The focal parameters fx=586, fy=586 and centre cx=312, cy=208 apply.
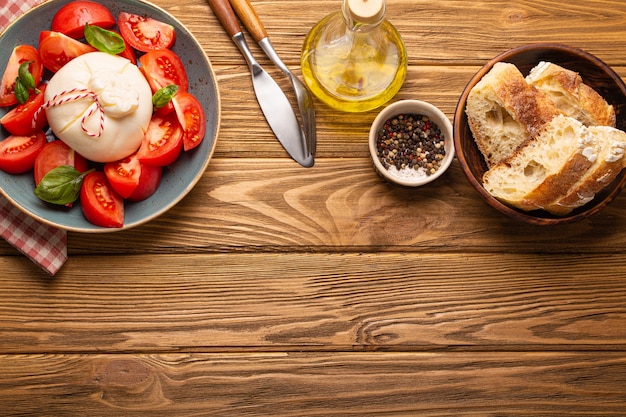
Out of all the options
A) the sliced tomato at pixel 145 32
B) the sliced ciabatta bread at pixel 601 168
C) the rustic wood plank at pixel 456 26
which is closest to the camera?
the sliced ciabatta bread at pixel 601 168

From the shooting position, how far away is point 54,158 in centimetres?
112

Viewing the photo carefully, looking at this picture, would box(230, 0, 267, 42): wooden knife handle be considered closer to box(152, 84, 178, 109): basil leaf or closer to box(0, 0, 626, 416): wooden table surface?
box(0, 0, 626, 416): wooden table surface

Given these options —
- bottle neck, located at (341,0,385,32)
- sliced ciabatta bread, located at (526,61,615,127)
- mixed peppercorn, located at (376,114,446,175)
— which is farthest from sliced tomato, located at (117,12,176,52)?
sliced ciabatta bread, located at (526,61,615,127)

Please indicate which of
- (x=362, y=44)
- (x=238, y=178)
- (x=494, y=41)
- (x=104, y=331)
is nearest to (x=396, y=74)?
(x=362, y=44)

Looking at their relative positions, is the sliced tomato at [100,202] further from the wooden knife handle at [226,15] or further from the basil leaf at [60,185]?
the wooden knife handle at [226,15]

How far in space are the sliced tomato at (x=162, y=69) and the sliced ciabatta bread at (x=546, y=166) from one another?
0.64 metres

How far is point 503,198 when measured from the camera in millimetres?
1128

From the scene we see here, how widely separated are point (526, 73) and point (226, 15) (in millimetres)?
634

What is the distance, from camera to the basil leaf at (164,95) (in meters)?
1.10

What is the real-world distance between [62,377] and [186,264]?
0.35 metres

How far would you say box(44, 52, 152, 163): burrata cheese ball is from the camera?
3.51 feet

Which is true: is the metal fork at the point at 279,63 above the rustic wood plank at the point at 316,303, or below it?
above

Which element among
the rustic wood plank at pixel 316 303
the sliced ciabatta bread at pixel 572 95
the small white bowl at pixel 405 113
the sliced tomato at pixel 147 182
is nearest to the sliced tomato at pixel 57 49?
the sliced tomato at pixel 147 182

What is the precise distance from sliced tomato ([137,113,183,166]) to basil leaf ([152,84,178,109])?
4 centimetres
